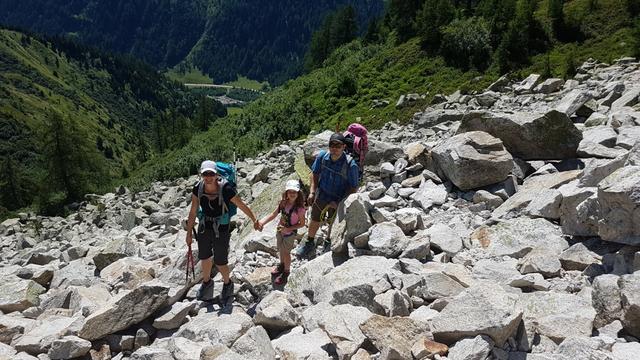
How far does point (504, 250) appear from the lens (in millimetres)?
8219

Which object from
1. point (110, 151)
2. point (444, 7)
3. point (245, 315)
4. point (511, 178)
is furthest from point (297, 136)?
point (110, 151)

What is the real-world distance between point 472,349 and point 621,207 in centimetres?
338

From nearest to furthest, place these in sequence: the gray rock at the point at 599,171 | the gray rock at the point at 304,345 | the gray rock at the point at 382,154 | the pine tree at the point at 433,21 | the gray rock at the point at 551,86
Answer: the gray rock at the point at 304,345, the gray rock at the point at 599,171, the gray rock at the point at 382,154, the gray rock at the point at 551,86, the pine tree at the point at 433,21

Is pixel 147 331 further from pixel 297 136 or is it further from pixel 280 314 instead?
pixel 297 136

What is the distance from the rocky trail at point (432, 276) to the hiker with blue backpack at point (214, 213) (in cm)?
46

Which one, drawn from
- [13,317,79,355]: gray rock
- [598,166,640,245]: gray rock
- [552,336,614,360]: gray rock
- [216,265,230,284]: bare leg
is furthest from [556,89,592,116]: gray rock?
[13,317,79,355]: gray rock

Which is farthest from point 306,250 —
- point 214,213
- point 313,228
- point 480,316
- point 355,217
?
point 480,316

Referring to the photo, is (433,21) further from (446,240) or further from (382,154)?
(446,240)

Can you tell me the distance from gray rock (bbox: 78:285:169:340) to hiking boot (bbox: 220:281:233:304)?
3.84 ft

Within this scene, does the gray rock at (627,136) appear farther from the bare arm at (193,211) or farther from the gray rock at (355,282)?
the bare arm at (193,211)

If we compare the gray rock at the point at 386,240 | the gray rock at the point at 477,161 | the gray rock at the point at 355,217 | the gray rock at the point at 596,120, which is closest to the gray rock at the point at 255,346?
the gray rock at the point at 386,240

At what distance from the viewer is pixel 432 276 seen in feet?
23.1

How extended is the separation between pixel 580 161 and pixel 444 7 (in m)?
37.5

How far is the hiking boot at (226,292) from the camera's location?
8.96m
